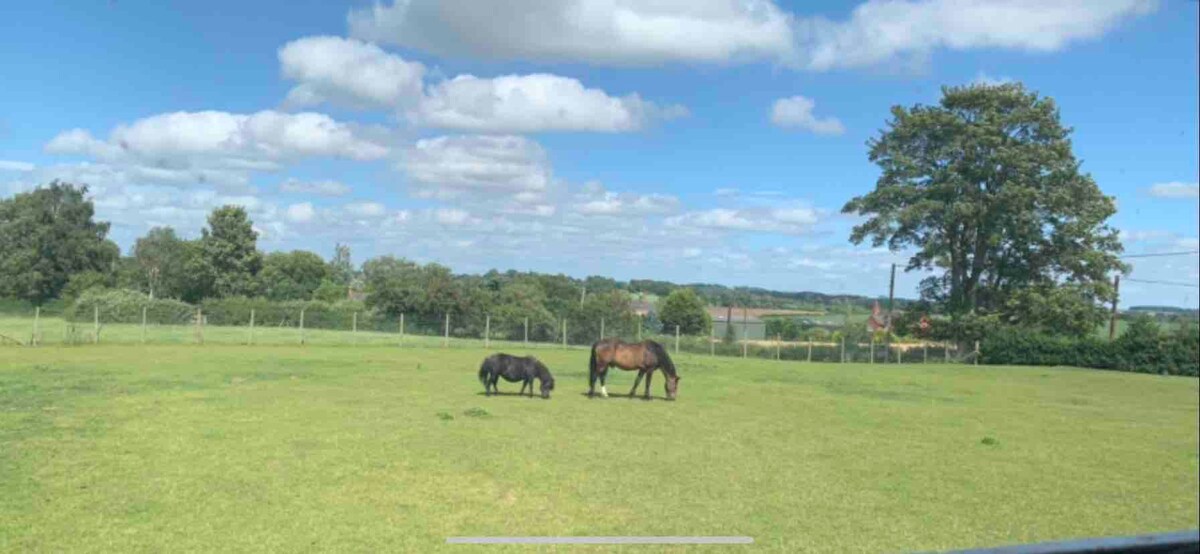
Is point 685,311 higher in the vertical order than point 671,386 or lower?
higher

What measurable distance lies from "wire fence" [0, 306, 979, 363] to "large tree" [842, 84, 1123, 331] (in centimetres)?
385

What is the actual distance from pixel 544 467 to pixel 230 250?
57986mm

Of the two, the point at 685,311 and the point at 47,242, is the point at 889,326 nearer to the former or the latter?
the point at 685,311

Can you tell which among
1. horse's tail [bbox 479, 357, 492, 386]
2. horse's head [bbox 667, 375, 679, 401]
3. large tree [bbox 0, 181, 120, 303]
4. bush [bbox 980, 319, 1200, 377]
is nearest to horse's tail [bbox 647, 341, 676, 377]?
Answer: horse's head [bbox 667, 375, 679, 401]

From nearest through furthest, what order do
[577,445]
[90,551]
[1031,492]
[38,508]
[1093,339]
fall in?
[90,551] → [38,508] → [1031,492] → [577,445] → [1093,339]

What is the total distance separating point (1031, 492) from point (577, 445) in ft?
14.9

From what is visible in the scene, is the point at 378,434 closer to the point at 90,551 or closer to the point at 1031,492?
the point at 90,551

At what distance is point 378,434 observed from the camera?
32.8 feet

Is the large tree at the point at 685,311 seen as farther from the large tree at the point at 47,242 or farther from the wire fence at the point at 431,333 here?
the large tree at the point at 47,242

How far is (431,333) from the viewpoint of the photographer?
40250 millimetres

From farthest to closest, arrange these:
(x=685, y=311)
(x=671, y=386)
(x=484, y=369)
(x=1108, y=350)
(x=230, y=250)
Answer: (x=685, y=311), (x=230, y=250), (x=1108, y=350), (x=671, y=386), (x=484, y=369)

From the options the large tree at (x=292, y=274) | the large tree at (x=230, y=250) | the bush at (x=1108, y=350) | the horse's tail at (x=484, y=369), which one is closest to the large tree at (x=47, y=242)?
the large tree at (x=230, y=250)

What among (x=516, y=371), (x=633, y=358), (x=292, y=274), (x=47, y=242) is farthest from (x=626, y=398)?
(x=292, y=274)

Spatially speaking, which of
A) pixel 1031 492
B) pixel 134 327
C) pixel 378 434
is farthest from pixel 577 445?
pixel 134 327
